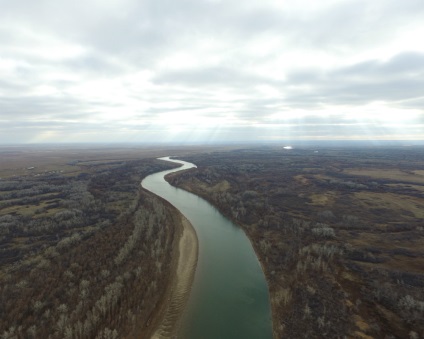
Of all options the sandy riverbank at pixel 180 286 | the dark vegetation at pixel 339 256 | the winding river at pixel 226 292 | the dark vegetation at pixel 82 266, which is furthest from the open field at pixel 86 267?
the dark vegetation at pixel 339 256

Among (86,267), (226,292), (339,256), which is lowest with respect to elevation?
(226,292)

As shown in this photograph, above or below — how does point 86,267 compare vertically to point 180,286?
above

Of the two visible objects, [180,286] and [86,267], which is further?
[86,267]

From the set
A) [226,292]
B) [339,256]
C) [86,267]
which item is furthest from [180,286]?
[339,256]

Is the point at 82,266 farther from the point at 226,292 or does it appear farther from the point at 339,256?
the point at 339,256

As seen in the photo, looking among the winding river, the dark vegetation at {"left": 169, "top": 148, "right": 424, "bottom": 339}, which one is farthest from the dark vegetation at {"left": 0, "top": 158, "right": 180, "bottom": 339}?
the dark vegetation at {"left": 169, "top": 148, "right": 424, "bottom": 339}

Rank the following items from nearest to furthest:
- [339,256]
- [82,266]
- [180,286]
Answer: [180,286] < [82,266] < [339,256]
